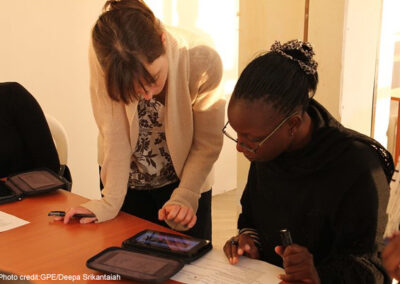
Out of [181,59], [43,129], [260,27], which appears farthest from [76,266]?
[260,27]

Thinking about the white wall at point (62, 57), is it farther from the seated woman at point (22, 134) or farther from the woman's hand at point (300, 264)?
the woman's hand at point (300, 264)

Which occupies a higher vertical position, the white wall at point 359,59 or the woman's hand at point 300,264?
the white wall at point 359,59

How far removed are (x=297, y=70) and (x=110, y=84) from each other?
1.61 ft

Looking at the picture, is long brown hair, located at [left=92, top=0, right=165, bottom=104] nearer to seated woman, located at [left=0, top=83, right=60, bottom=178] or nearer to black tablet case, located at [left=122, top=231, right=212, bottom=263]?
black tablet case, located at [left=122, top=231, right=212, bottom=263]

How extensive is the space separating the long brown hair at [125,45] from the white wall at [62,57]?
5.22 ft

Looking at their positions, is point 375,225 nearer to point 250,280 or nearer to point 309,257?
point 309,257

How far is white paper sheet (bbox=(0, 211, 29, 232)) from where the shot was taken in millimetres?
1369

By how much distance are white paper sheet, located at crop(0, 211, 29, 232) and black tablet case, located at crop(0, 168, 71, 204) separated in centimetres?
13

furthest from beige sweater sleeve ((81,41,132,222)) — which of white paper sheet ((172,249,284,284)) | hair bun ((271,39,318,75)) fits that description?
hair bun ((271,39,318,75))

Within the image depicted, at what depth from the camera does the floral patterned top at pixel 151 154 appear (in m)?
1.55

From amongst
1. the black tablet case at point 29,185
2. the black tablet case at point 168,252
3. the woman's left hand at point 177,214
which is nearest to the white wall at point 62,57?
the black tablet case at point 29,185

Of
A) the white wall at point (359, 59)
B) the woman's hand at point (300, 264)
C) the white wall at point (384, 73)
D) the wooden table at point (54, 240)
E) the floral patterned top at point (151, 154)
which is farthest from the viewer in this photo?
the white wall at point (384, 73)

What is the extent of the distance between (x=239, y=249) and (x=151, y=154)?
52 centimetres

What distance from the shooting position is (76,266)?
1.14 metres
